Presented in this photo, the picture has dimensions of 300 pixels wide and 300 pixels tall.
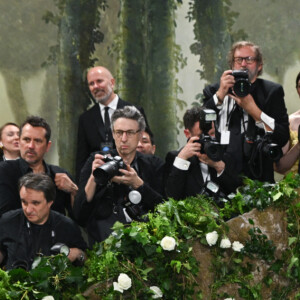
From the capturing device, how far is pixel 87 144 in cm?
616

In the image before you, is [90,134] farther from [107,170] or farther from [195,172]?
[107,170]

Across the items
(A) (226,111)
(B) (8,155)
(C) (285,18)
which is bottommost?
(B) (8,155)

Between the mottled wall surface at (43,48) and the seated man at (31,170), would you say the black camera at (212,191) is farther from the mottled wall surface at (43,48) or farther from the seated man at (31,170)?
the mottled wall surface at (43,48)

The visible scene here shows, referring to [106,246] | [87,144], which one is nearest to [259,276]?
[106,246]

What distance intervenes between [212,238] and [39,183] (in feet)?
4.21

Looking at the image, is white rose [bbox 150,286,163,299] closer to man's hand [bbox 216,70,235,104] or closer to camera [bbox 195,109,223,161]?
camera [bbox 195,109,223,161]

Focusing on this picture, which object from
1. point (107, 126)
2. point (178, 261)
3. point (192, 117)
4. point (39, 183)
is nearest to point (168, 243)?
point (178, 261)

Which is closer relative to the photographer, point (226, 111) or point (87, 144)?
point (226, 111)

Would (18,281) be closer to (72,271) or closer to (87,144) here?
(72,271)

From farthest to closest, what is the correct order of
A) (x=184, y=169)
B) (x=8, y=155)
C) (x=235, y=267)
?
(x=8, y=155), (x=184, y=169), (x=235, y=267)

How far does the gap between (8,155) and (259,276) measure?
2.51m

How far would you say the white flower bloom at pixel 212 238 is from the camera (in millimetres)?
4012

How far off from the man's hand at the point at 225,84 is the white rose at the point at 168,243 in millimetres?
1302

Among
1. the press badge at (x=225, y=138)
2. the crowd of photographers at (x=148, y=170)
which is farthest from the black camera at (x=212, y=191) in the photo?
the press badge at (x=225, y=138)
